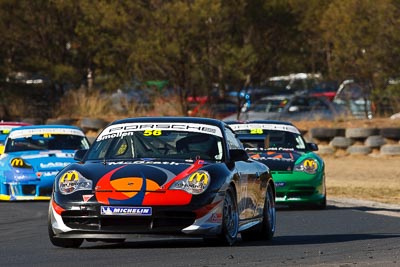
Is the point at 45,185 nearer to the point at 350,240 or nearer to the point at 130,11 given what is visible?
the point at 350,240

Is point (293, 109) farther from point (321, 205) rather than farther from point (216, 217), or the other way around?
point (216, 217)

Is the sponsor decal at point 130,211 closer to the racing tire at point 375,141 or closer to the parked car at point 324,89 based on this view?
the racing tire at point 375,141

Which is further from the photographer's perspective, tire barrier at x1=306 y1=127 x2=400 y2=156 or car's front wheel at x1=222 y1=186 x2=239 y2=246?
tire barrier at x1=306 y1=127 x2=400 y2=156

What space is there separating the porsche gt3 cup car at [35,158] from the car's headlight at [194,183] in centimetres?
780

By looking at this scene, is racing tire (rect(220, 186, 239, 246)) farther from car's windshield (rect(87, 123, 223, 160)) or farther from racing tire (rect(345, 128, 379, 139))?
racing tire (rect(345, 128, 379, 139))

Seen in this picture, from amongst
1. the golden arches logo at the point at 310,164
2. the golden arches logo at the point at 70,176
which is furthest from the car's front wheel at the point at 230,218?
the golden arches logo at the point at 310,164

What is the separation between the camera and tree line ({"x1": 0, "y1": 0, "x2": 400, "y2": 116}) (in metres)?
33.3

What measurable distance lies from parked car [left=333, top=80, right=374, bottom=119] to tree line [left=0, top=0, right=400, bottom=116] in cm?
51

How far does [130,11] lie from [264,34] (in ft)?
13.7

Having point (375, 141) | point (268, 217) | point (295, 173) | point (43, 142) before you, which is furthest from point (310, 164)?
point (375, 141)

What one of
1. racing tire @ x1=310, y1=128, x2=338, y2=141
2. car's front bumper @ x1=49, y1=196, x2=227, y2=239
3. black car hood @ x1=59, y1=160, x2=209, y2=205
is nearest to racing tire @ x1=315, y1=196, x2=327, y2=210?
black car hood @ x1=59, y1=160, x2=209, y2=205

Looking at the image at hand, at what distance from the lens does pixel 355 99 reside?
115 feet

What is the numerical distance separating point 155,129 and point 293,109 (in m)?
23.0

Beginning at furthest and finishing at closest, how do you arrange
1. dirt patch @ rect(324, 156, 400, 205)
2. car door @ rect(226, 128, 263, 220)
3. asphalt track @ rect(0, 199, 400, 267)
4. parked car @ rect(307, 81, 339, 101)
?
parked car @ rect(307, 81, 339, 101), dirt patch @ rect(324, 156, 400, 205), car door @ rect(226, 128, 263, 220), asphalt track @ rect(0, 199, 400, 267)
